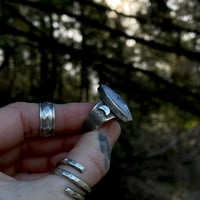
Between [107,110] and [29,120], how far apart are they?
7.0 inches

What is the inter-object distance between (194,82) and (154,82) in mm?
230

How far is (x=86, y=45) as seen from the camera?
2.88 m

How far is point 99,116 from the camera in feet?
4.14

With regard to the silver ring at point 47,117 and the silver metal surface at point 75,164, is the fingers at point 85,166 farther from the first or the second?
the silver ring at point 47,117

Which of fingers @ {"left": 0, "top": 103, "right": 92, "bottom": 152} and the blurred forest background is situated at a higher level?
fingers @ {"left": 0, "top": 103, "right": 92, "bottom": 152}

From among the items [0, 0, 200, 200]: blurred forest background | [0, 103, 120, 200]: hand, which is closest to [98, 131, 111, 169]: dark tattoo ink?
[0, 103, 120, 200]: hand

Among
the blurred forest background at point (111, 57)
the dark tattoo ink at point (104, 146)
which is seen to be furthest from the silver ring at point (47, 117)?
the blurred forest background at point (111, 57)

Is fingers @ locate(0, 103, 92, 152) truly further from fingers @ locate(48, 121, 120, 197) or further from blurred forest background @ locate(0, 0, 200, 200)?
blurred forest background @ locate(0, 0, 200, 200)

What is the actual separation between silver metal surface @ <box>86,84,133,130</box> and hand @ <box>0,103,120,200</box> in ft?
0.07

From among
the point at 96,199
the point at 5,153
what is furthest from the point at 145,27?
the point at 5,153

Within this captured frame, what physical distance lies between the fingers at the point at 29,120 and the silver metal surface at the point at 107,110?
0.21ft

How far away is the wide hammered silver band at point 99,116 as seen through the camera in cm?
125

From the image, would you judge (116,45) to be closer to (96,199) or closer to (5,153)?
(96,199)

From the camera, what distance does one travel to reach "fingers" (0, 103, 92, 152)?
130 cm
